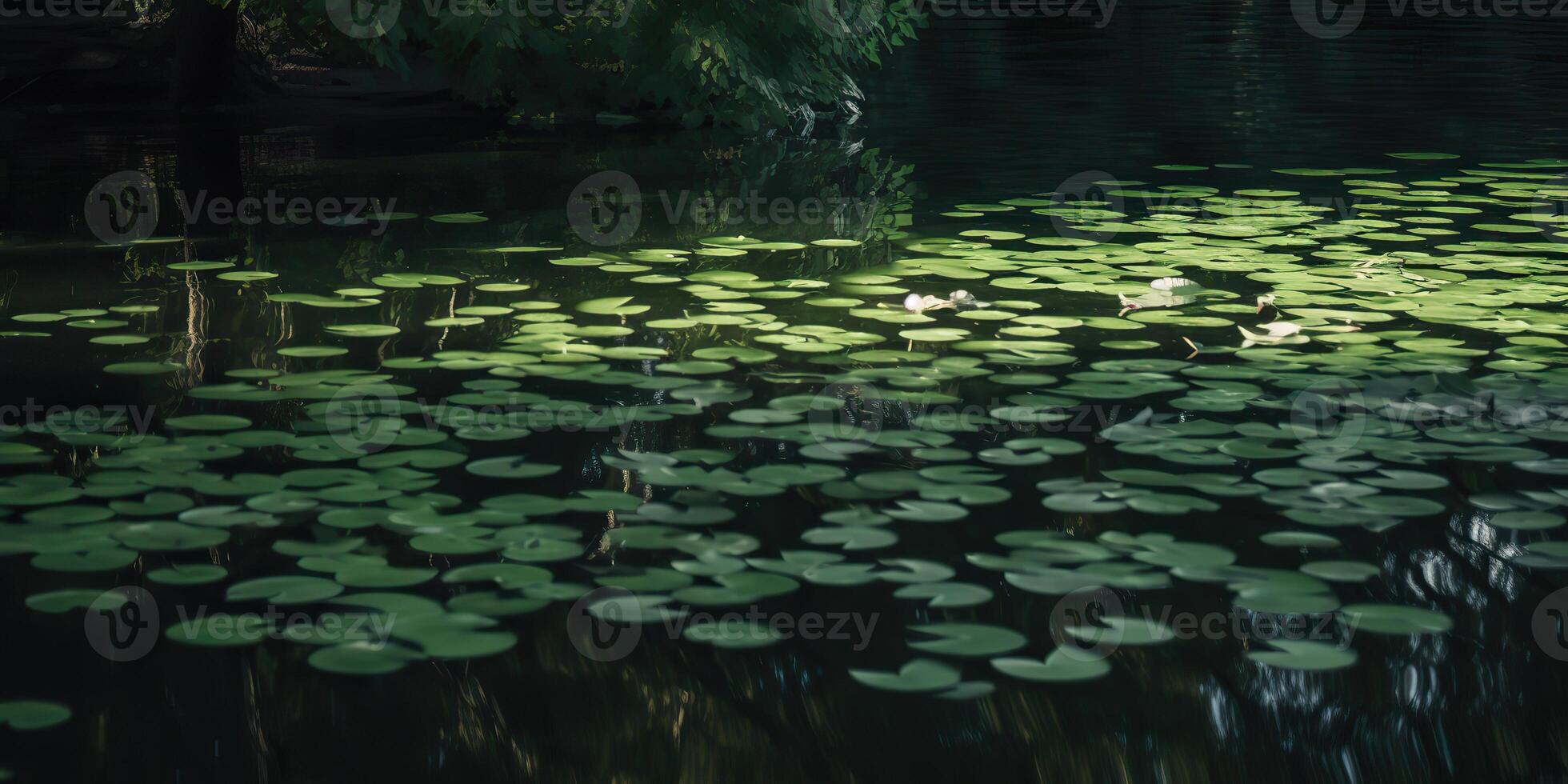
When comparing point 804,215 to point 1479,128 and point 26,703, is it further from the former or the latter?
point 1479,128

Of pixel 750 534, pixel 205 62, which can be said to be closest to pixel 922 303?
pixel 750 534

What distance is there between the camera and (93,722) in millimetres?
2576

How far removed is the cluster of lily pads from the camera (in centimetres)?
298

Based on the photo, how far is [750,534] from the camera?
3254mm

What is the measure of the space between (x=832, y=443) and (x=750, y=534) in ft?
2.10

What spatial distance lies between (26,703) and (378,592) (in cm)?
59

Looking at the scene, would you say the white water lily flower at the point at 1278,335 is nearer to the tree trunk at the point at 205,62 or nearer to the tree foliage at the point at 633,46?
the tree foliage at the point at 633,46

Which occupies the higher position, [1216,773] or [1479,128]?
[1479,128]

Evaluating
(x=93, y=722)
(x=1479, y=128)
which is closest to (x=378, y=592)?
(x=93, y=722)

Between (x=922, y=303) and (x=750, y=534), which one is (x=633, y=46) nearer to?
(x=922, y=303)

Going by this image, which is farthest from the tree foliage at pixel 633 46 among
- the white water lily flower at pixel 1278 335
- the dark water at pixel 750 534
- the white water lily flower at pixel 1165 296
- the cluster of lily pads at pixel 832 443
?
the white water lily flower at pixel 1278 335

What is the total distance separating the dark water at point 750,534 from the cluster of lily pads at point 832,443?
3cm

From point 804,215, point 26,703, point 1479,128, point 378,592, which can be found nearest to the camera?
point 26,703

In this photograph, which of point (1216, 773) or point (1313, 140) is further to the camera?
point (1313, 140)
